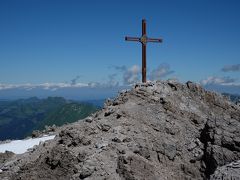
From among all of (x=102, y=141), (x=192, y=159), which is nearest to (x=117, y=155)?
(x=102, y=141)

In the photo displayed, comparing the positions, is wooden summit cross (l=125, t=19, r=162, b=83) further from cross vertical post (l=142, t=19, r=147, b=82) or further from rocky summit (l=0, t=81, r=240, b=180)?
rocky summit (l=0, t=81, r=240, b=180)

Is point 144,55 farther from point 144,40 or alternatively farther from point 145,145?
point 145,145

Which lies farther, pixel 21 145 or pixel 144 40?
pixel 21 145

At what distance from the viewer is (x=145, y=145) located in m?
18.6

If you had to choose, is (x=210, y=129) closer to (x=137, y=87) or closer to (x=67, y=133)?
(x=137, y=87)

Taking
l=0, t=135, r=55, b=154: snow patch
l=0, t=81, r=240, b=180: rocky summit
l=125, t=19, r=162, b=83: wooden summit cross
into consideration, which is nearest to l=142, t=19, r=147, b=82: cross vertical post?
l=125, t=19, r=162, b=83: wooden summit cross

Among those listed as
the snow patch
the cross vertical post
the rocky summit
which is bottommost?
Result: the snow patch

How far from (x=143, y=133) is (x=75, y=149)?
407cm

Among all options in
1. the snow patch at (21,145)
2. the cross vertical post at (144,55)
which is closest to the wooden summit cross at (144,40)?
the cross vertical post at (144,55)

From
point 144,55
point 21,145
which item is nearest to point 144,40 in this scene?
point 144,55

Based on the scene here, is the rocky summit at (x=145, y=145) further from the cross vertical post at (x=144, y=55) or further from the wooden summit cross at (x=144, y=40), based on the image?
the wooden summit cross at (x=144, y=40)

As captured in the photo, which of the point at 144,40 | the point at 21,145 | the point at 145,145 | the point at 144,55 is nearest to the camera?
the point at 145,145

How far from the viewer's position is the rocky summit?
16.5m

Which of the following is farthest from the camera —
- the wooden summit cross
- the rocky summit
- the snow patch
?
the snow patch
